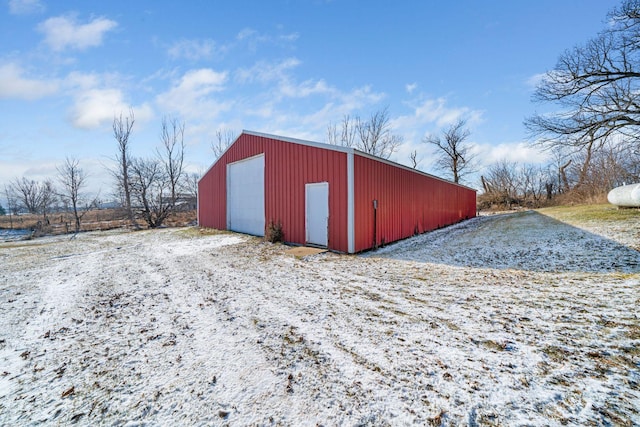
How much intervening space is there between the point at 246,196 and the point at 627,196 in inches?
606

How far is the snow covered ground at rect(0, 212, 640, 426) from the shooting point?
6.05 feet

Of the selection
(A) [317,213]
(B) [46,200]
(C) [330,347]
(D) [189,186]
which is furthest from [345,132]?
(B) [46,200]

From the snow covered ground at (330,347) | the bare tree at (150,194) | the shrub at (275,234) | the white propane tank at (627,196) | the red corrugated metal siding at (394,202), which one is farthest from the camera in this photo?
the bare tree at (150,194)

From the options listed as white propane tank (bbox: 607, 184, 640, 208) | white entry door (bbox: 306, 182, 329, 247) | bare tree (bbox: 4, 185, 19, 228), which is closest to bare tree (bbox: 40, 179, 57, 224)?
bare tree (bbox: 4, 185, 19, 228)

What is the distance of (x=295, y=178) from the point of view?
Result: 8.80 meters

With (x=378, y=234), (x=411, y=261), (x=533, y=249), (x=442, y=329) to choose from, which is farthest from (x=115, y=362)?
(x=533, y=249)

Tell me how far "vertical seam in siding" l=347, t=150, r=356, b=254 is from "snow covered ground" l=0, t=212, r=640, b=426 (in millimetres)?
2002

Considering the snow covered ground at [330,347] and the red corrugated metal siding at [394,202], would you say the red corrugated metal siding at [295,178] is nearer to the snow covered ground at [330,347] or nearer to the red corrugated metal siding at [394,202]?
the red corrugated metal siding at [394,202]

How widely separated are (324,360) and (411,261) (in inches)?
187

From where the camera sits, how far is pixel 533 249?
22.3ft

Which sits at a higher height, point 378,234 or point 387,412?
point 378,234

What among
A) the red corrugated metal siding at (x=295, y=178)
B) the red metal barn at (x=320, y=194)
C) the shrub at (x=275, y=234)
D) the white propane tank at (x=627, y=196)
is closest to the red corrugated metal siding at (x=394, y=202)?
the red metal barn at (x=320, y=194)

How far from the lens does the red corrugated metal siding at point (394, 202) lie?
7668 millimetres

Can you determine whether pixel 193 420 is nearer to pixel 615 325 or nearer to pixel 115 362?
pixel 115 362
